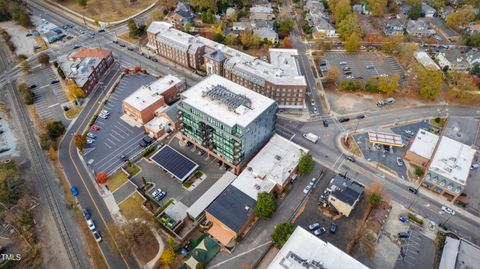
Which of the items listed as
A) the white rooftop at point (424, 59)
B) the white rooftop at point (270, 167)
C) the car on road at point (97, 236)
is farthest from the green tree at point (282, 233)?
the white rooftop at point (424, 59)

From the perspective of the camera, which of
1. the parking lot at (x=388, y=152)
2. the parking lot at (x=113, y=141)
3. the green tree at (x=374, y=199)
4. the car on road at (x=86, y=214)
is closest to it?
the car on road at (x=86, y=214)

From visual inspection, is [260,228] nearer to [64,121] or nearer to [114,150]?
[114,150]

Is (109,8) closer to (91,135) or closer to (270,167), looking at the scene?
(91,135)

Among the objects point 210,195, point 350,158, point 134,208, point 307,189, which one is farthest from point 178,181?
point 350,158

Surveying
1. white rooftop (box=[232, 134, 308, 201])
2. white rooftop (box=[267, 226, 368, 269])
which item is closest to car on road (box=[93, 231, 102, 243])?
white rooftop (box=[232, 134, 308, 201])

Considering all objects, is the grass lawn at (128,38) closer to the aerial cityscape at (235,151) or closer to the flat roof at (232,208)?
the aerial cityscape at (235,151)

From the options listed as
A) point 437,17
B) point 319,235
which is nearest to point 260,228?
point 319,235

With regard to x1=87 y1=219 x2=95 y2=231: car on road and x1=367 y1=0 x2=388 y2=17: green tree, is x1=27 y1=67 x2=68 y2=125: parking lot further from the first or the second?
x1=367 y1=0 x2=388 y2=17: green tree
